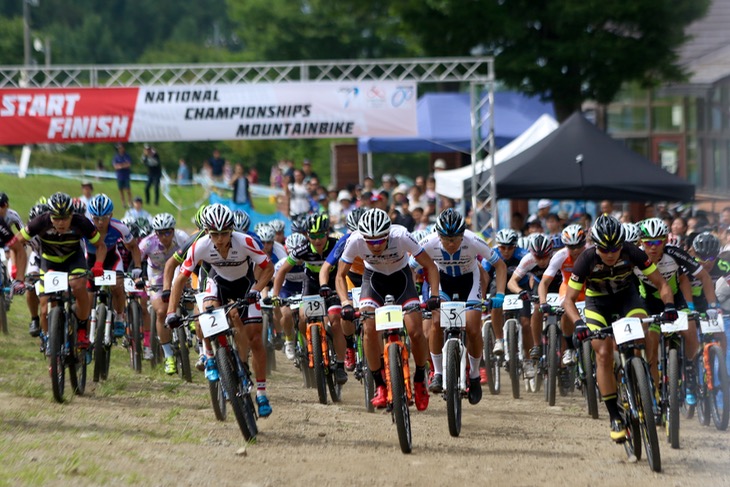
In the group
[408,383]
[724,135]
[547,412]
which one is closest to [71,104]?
[547,412]

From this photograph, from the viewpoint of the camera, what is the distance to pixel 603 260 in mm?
9773

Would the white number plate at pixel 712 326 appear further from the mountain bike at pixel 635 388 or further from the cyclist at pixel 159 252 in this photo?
the cyclist at pixel 159 252

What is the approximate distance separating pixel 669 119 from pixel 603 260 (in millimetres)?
25686

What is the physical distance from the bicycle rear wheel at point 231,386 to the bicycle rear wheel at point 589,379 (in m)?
2.95

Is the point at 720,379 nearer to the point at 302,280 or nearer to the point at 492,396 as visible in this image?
the point at 492,396

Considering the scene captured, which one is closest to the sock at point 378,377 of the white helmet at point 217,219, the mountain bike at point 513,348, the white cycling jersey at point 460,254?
the white cycling jersey at point 460,254

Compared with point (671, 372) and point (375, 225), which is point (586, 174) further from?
point (375, 225)

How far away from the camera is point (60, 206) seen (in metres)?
12.1

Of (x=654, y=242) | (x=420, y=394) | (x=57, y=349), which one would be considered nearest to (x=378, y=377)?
(x=420, y=394)

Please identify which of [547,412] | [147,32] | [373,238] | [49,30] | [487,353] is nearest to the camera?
[373,238]

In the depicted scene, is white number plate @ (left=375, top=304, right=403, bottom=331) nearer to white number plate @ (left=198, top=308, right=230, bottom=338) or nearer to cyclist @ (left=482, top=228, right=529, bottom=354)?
white number plate @ (left=198, top=308, right=230, bottom=338)

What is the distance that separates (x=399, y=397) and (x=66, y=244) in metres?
4.32

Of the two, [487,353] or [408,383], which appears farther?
[487,353]

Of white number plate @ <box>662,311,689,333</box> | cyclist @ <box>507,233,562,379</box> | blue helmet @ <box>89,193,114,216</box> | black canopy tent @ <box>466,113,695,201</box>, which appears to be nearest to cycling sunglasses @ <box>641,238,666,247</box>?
white number plate @ <box>662,311,689,333</box>
